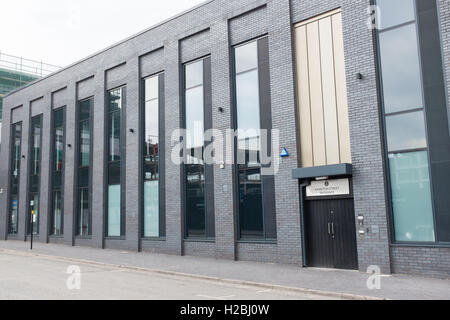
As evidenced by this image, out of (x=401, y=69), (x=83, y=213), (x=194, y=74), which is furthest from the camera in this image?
(x=83, y=213)

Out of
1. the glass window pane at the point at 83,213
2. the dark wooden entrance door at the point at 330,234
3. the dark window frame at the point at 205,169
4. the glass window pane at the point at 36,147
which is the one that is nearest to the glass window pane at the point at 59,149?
the glass window pane at the point at 36,147

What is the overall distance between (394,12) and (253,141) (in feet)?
21.3

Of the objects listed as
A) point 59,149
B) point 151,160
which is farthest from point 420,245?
point 59,149

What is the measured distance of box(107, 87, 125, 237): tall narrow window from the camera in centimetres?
2217

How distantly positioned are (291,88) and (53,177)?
1814cm

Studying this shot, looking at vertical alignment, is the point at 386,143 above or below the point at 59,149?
below

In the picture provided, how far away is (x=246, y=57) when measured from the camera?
17.2 meters

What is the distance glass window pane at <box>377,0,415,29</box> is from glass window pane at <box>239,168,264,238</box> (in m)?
6.61

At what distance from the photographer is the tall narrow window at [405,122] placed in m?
→ 12.2

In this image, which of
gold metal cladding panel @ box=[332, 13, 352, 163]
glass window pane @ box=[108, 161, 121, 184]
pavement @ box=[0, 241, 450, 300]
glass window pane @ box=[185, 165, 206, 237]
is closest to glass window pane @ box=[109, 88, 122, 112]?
glass window pane @ box=[108, 161, 121, 184]

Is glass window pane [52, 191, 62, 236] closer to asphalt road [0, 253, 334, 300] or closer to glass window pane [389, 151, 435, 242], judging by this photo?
asphalt road [0, 253, 334, 300]

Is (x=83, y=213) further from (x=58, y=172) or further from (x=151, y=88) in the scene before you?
(x=151, y=88)
